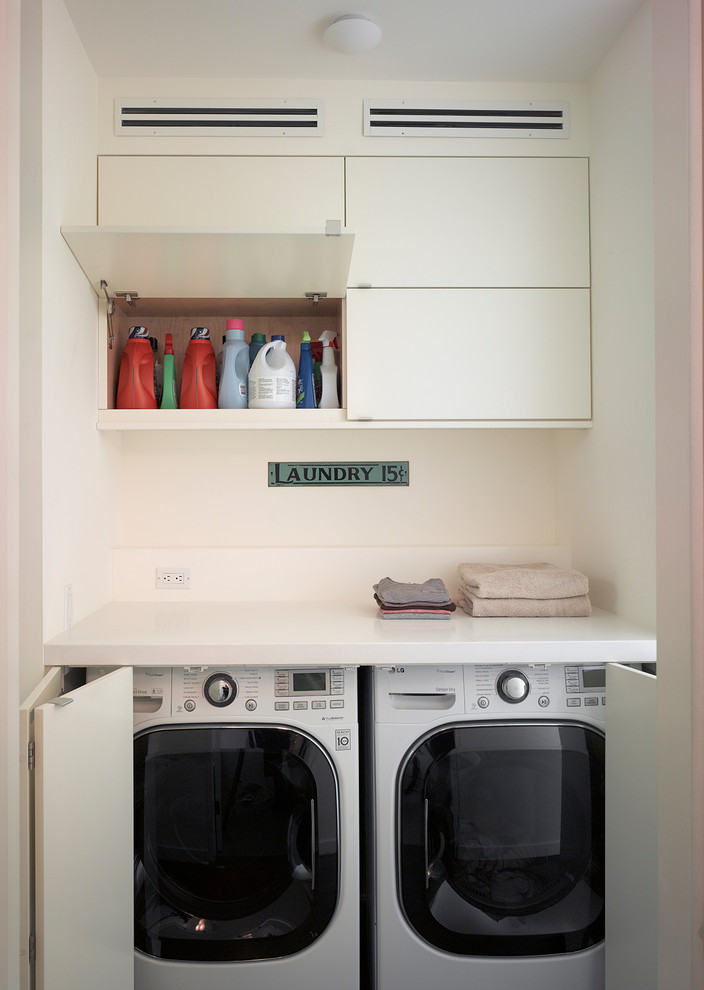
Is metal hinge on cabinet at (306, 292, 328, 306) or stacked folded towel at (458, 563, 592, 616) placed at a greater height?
metal hinge on cabinet at (306, 292, 328, 306)

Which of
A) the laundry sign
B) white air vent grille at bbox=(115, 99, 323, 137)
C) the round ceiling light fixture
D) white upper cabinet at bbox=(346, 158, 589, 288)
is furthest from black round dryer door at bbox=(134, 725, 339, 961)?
the round ceiling light fixture

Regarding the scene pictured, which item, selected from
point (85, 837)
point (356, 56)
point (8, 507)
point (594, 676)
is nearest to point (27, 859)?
point (85, 837)

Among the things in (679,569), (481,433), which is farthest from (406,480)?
(679,569)

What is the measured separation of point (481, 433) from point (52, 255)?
1406 mm

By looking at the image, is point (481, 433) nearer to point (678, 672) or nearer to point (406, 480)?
point (406, 480)

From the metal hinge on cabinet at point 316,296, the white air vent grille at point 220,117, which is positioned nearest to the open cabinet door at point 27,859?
the metal hinge on cabinet at point 316,296

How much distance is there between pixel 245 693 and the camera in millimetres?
1742

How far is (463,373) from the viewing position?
216 centimetres

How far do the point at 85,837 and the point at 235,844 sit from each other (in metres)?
0.39

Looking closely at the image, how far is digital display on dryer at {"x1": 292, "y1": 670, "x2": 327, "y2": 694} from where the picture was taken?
174 cm

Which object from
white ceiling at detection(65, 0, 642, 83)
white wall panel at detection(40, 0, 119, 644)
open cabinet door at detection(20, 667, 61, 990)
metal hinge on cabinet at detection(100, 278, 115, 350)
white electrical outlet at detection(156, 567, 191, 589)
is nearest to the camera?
open cabinet door at detection(20, 667, 61, 990)

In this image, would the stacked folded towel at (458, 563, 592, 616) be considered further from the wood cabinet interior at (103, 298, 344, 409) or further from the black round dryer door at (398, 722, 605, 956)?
the wood cabinet interior at (103, 298, 344, 409)

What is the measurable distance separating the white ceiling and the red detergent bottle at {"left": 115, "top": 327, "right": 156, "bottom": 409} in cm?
74

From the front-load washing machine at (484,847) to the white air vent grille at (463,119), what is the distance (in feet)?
5.00
